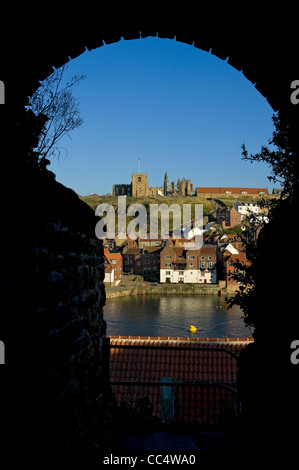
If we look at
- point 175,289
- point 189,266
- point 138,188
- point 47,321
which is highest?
point 138,188

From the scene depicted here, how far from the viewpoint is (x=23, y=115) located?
131 inches

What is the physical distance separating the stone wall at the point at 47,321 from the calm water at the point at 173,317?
26636 mm

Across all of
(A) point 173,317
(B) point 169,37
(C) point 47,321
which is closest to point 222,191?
(A) point 173,317

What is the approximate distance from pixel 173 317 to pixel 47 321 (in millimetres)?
35408

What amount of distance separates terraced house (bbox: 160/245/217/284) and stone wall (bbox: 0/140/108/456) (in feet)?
164

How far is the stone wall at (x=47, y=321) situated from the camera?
162cm

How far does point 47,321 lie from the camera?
2.11 metres

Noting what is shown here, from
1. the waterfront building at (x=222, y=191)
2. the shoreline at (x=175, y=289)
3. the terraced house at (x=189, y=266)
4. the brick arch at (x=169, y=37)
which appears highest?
the waterfront building at (x=222, y=191)

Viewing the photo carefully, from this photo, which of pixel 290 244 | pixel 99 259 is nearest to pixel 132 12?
pixel 99 259

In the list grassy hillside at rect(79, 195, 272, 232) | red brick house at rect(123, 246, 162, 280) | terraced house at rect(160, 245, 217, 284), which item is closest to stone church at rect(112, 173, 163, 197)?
grassy hillside at rect(79, 195, 272, 232)

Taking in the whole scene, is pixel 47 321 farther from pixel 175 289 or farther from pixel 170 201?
pixel 170 201

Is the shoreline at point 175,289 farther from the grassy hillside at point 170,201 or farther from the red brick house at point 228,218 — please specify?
the grassy hillside at point 170,201

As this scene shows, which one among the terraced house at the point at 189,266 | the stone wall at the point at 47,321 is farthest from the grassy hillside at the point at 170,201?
the stone wall at the point at 47,321

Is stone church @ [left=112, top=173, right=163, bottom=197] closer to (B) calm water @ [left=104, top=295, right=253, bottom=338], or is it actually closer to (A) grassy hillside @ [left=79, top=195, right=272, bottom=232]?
(A) grassy hillside @ [left=79, top=195, right=272, bottom=232]
